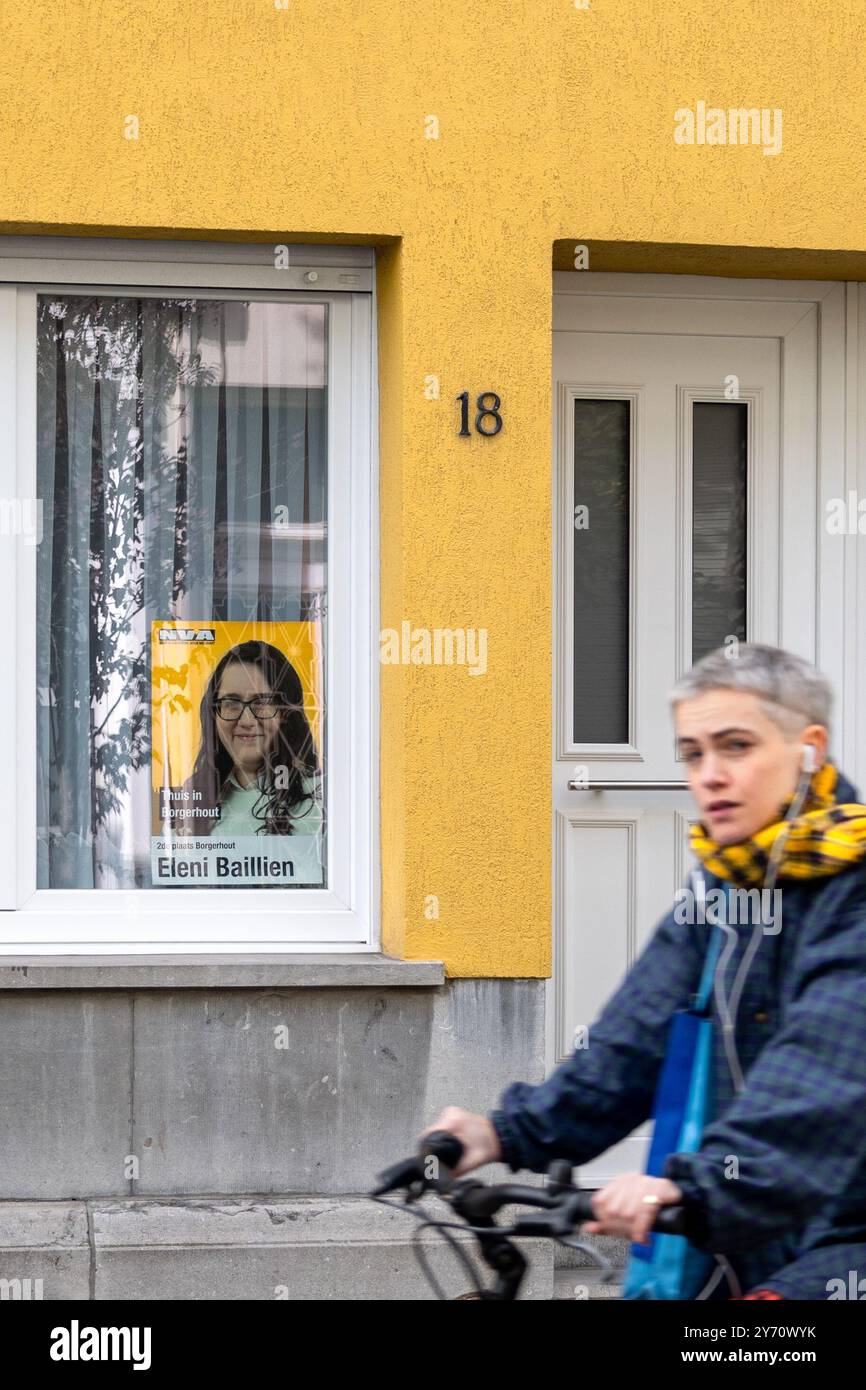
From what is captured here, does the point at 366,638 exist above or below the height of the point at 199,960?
above

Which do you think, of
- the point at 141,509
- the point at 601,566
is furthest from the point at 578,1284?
the point at 141,509

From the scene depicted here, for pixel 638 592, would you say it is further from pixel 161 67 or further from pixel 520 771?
pixel 161 67

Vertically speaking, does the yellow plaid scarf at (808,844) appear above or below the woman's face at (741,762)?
below

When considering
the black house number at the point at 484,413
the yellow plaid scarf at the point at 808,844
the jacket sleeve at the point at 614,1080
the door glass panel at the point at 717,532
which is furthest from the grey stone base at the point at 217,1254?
the yellow plaid scarf at the point at 808,844

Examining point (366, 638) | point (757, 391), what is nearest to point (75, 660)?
point (366, 638)

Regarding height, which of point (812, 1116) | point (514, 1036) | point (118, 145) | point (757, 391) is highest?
point (118, 145)

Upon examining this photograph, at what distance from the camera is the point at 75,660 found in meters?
5.71

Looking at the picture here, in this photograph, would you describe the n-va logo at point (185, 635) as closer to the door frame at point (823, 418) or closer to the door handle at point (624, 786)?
the door frame at point (823, 418)

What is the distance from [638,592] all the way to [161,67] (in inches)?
86.9

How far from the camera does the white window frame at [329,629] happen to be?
5543mm

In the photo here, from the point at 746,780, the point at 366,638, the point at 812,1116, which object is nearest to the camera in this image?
the point at 812,1116

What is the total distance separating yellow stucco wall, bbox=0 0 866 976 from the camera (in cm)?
537

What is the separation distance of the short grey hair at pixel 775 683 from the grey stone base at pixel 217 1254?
117 inches

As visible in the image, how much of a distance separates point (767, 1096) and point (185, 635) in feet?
12.3
